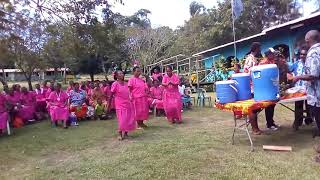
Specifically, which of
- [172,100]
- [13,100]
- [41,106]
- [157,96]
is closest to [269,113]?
[172,100]

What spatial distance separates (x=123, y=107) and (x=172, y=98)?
2394mm

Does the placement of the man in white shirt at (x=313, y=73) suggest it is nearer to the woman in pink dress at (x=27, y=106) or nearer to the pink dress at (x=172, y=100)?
the pink dress at (x=172, y=100)

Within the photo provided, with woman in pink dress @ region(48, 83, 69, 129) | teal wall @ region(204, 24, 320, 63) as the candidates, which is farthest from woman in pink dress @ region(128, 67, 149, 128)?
teal wall @ region(204, 24, 320, 63)

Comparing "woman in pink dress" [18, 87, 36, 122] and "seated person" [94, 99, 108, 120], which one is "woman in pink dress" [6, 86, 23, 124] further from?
"seated person" [94, 99, 108, 120]

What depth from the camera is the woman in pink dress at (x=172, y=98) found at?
11.3m

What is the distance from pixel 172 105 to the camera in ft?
37.3

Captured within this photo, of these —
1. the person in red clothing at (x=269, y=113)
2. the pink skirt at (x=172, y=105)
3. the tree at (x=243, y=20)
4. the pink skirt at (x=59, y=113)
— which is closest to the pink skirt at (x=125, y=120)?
the pink skirt at (x=172, y=105)

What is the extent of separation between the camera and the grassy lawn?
→ 5.89 meters

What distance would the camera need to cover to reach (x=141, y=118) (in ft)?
35.5

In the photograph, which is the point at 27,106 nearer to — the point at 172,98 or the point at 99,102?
the point at 99,102

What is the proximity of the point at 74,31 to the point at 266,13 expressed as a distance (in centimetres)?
2468

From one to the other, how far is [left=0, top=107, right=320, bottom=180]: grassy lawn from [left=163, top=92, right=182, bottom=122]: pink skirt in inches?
20.2

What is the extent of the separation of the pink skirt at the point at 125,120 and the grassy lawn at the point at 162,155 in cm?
27

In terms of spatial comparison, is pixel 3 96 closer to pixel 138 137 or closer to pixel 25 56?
pixel 138 137
